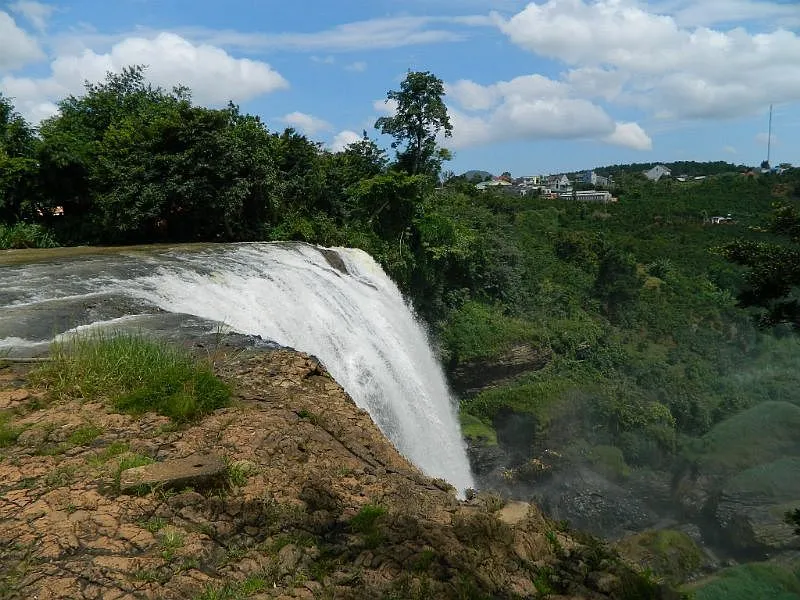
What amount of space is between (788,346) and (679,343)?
18.1 feet

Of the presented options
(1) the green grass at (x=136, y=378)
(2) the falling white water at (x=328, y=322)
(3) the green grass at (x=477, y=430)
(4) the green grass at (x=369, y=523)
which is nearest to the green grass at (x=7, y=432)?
(1) the green grass at (x=136, y=378)

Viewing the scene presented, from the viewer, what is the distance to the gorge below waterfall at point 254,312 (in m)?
6.68

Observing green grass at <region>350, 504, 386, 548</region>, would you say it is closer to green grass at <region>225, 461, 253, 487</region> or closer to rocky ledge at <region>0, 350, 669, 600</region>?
rocky ledge at <region>0, 350, 669, 600</region>

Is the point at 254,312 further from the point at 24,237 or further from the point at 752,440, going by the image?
the point at 752,440

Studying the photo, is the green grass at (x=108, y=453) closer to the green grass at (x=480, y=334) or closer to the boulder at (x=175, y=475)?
the boulder at (x=175, y=475)

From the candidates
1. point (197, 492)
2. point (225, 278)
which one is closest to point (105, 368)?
point (197, 492)

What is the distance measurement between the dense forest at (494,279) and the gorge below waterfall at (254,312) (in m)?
4.84

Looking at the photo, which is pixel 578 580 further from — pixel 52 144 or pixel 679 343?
pixel 679 343

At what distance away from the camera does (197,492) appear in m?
3.63

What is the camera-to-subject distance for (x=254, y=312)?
28.4 ft

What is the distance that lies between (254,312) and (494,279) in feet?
57.2

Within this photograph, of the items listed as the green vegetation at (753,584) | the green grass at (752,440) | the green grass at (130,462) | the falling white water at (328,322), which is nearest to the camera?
the green grass at (130,462)

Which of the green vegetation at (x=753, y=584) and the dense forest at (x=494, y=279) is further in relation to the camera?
the dense forest at (x=494, y=279)

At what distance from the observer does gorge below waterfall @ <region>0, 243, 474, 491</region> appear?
21.9 ft
